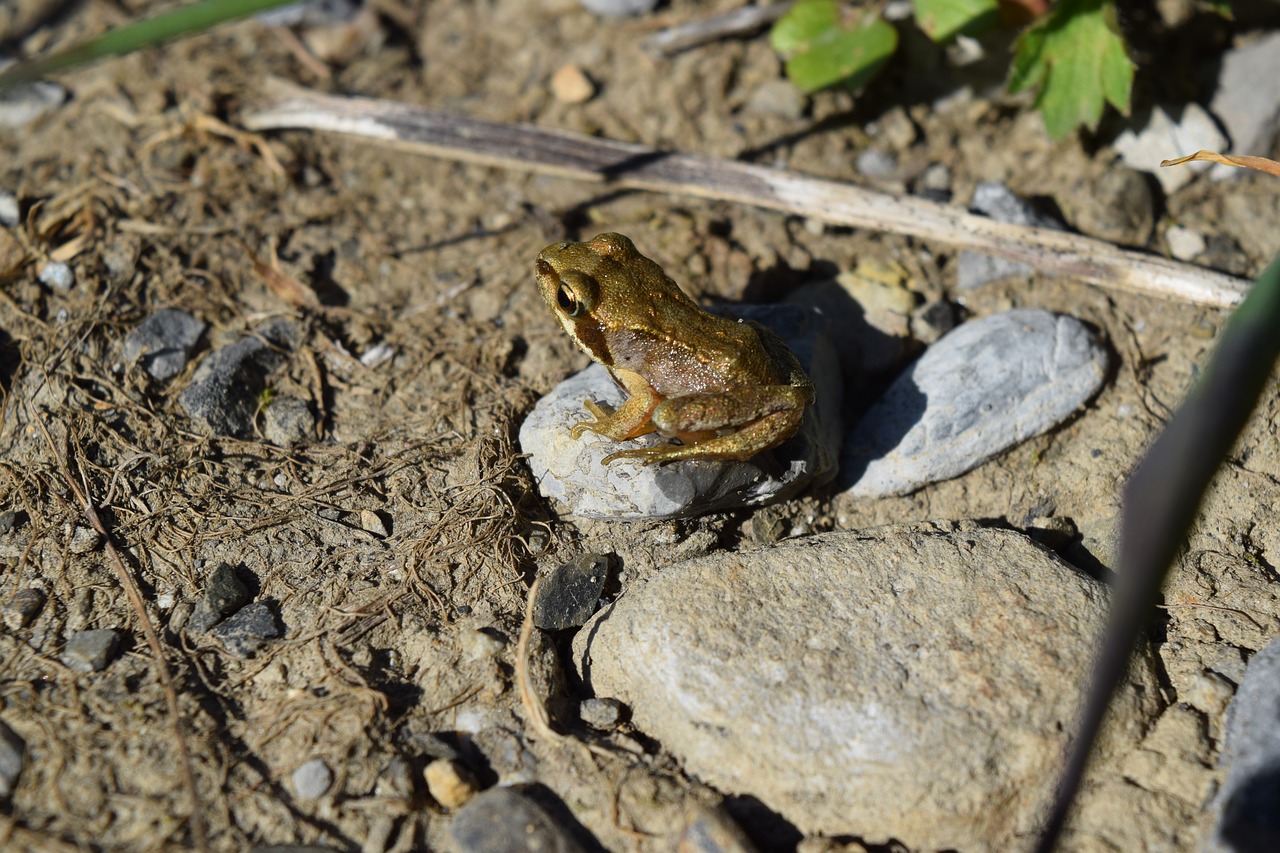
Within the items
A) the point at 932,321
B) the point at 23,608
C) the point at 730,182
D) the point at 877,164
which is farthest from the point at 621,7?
the point at 23,608

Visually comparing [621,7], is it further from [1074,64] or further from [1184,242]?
[1184,242]

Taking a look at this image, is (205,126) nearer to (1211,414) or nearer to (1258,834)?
(1211,414)

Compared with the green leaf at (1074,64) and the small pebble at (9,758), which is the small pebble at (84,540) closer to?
the small pebble at (9,758)

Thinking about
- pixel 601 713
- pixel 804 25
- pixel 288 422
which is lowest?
pixel 601 713

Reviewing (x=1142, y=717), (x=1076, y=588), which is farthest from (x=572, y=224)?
(x=1142, y=717)

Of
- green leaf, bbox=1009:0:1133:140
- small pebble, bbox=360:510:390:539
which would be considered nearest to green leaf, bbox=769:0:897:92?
green leaf, bbox=1009:0:1133:140

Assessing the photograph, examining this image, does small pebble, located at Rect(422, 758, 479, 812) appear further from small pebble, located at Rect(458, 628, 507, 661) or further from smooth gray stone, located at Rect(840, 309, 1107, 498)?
smooth gray stone, located at Rect(840, 309, 1107, 498)

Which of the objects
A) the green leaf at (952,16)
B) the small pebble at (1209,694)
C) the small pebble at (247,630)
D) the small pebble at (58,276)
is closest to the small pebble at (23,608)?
the small pebble at (247,630)
